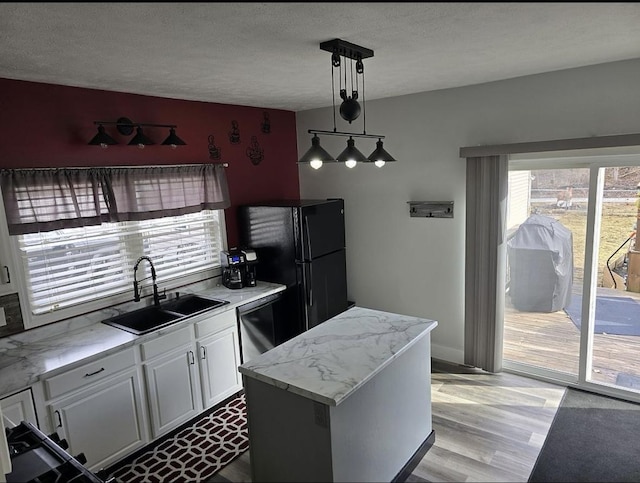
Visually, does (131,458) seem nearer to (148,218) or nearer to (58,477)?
(58,477)

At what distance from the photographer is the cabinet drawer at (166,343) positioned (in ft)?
10.1

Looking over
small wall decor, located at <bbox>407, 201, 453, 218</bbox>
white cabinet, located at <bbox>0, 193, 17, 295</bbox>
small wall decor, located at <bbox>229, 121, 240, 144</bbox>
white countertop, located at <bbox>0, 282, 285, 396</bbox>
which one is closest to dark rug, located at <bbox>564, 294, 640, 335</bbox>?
small wall decor, located at <bbox>407, 201, 453, 218</bbox>

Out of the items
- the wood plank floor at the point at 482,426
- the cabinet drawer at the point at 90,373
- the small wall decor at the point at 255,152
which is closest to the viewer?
the cabinet drawer at the point at 90,373

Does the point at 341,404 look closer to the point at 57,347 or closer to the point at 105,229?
the point at 57,347

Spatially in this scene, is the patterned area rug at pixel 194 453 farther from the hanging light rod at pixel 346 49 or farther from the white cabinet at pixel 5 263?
the hanging light rod at pixel 346 49

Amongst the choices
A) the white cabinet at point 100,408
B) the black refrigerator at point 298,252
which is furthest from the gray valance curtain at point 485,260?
the white cabinet at point 100,408

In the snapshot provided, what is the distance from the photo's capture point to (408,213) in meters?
4.32

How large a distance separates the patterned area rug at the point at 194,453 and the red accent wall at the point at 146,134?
67.9 inches

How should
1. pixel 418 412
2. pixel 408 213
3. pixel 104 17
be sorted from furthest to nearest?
pixel 408 213, pixel 418 412, pixel 104 17

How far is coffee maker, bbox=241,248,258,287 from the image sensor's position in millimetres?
4156

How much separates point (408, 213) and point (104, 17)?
123 inches

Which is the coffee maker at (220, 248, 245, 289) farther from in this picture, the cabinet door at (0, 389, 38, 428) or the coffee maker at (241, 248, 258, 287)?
the cabinet door at (0, 389, 38, 428)

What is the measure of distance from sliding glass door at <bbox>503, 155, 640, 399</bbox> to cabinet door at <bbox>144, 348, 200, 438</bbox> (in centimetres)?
283

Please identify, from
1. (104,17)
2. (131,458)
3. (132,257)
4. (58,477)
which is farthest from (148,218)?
(58,477)
